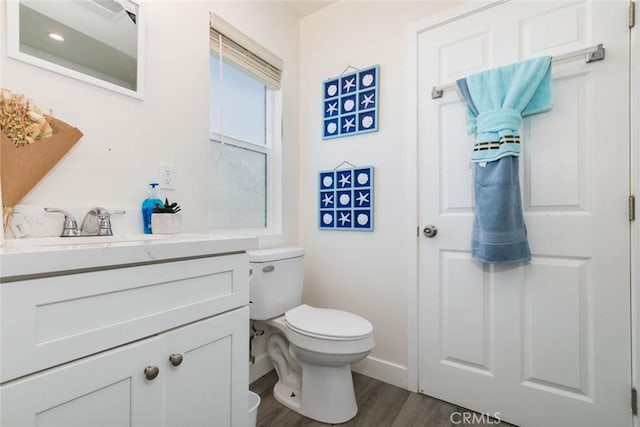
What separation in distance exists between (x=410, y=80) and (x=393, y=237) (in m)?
0.87

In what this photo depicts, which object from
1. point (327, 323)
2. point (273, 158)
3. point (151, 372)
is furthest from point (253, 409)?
point (273, 158)

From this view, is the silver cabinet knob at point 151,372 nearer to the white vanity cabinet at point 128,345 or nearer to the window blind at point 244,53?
the white vanity cabinet at point 128,345

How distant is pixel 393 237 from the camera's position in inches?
67.9

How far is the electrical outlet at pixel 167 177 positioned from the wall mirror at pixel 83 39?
0.29 metres

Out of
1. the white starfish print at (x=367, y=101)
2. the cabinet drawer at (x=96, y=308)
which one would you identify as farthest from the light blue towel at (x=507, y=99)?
the cabinet drawer at (x=96, y=308)

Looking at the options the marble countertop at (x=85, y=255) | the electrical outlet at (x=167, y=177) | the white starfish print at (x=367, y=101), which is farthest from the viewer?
the white starfish print at (x=367, y=101)

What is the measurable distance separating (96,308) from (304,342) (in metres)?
→ 0.92

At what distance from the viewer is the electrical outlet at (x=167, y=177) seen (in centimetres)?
127

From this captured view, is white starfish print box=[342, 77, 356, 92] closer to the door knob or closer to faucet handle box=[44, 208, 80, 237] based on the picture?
the door knob

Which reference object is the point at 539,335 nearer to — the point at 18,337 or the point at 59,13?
the point at 18,337

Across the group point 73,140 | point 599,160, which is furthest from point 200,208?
point 599,160

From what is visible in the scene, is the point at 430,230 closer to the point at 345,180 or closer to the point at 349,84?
the point at 345,180

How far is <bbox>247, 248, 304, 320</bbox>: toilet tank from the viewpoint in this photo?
1.50 metres

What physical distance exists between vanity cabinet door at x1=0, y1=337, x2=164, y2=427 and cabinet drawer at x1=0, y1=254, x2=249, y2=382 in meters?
0.02
